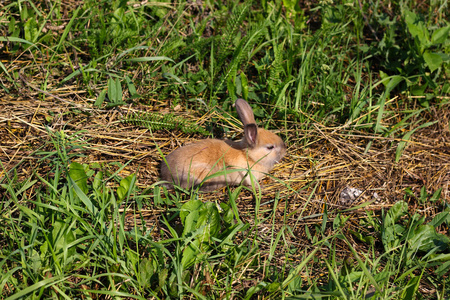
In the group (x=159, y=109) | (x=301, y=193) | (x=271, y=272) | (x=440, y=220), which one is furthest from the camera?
(x=159, y=109)

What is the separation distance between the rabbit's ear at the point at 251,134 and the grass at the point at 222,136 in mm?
412

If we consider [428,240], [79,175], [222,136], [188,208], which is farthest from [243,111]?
[428,240]

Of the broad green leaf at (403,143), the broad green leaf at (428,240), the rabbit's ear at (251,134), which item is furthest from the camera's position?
the broad green leaf at (403,143)

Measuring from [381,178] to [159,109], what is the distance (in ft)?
7.48

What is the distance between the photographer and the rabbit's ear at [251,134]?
13.0 ft

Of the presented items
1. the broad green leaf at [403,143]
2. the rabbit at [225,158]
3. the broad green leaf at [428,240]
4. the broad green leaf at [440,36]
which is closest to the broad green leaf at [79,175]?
the rabbit at [225,158]

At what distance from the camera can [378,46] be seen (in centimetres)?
494

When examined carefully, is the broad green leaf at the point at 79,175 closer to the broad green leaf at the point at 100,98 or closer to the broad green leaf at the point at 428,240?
the broad green leaf at the point at 100,98

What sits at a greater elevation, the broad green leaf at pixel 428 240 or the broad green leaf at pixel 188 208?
the broad green leaf at pixel 188 208

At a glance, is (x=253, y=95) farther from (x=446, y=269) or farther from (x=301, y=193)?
(x=446, y=269)

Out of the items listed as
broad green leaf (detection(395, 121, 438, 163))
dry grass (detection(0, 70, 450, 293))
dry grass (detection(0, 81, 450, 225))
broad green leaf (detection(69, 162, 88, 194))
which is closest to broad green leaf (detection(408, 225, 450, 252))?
dry grass (detection(0, 70, 450, 293))

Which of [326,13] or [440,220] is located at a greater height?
[326,13]

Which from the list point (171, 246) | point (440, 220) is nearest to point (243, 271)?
point (171, 246)

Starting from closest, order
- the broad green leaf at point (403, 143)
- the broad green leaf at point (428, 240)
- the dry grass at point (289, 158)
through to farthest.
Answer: the broad green leaf at point (428, 240) → the dry grass at point (289, 158) → the broad green leaf at point (403, 143)
